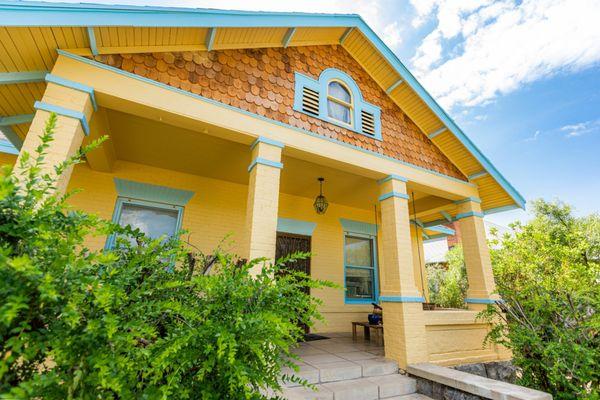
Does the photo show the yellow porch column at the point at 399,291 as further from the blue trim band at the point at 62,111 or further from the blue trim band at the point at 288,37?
the blue trim band at the point at 62,111

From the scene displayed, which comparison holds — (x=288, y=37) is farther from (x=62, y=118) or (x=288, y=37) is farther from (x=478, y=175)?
(x=478, y=175)

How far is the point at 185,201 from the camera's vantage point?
6.07m

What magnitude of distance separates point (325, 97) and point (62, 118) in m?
4.09

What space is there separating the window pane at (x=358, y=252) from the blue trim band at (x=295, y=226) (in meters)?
1.37

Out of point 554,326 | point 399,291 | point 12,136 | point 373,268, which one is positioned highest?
point 12,136

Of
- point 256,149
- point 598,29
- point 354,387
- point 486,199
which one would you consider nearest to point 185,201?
point 256,149

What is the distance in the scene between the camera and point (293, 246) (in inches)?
285

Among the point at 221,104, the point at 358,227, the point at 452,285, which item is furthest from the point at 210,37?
the point at 452,285

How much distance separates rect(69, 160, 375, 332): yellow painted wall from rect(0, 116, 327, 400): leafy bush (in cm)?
326

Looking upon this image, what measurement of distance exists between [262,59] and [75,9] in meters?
2.58

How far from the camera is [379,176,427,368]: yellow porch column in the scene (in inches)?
186

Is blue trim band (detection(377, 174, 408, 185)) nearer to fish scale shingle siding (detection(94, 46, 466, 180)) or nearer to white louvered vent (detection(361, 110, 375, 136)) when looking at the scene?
fish scale shingle siding (detection(94, 46, 466, 180))

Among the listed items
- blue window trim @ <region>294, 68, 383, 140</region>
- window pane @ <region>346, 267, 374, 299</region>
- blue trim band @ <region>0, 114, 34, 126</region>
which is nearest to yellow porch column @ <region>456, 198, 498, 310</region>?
window pane @ <region>346, 267, 374, 299</region>

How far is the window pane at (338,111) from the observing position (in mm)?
5543
